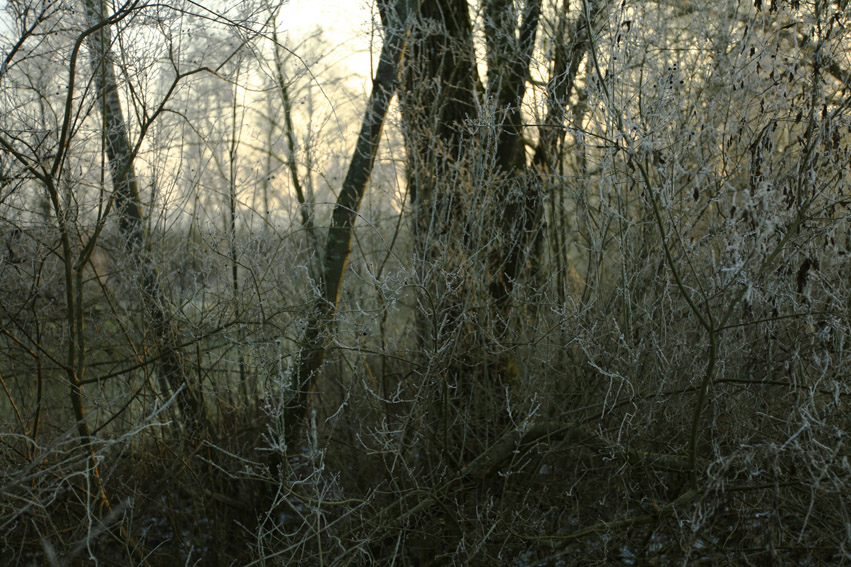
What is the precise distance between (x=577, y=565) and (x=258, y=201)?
855cm

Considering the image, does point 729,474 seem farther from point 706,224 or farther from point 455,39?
point 455,39

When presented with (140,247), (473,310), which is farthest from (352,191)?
(473,310)

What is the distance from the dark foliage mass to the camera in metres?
3.46

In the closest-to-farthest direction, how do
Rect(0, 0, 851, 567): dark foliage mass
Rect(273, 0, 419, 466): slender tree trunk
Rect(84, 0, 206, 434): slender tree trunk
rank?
Rect(0, 0, 851, 567): dark foliage mass, Rect(84, 0, 206, 434): slender tree trunk, Rect(273, 0, 419, 466): slender tree trunk

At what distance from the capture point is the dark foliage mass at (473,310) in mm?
3465

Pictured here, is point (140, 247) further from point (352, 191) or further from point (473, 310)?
point (473, 310)

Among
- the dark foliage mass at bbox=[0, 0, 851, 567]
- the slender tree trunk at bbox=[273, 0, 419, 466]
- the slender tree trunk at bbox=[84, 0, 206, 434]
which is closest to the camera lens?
the dark foliage mass at bbox=[0, 0, 851, 567]

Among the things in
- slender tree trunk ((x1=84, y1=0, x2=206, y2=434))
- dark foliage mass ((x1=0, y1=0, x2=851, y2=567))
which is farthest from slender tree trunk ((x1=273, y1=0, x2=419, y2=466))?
slender tree trunk ((x1=84, y1=0, x2=206, y2=434))

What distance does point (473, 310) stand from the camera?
4535 millimetres

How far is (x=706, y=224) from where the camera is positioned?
5.34m

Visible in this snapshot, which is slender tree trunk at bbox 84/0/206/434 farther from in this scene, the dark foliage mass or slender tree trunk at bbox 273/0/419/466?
slender tree trunk at bbox 273/0/419/466

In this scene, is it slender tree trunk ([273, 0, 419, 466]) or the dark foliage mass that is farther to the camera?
slender tree trunk ([273, 0, 419, 466])

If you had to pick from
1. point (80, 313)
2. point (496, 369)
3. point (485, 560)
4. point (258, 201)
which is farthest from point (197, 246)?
point (258, 201)

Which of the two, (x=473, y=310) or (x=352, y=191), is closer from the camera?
(x=473, y=310)
